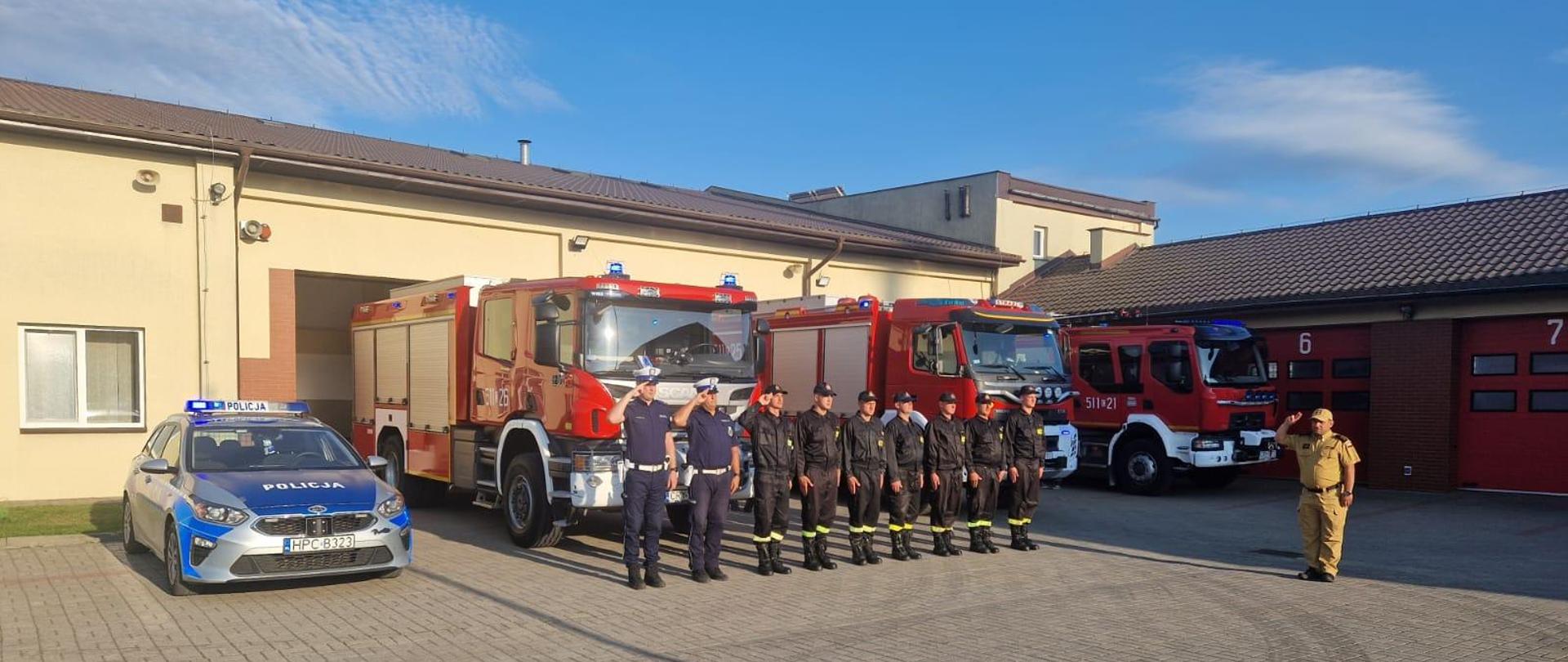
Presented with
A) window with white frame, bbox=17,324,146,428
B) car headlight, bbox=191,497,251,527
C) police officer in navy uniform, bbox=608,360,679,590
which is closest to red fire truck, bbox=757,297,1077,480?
police officer in navy uniform, bbox=608,360,679,590

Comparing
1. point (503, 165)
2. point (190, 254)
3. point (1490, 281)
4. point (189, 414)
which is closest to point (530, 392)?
point (189, 414)

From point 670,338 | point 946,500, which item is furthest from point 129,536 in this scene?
point 946,500

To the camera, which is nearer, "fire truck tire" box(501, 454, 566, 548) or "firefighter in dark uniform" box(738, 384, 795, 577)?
"firefighter in dark uniform" box(738, 384, 795, 577)

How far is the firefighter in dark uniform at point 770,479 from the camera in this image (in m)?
9.59

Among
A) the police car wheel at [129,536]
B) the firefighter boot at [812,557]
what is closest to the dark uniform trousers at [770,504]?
the firefighter boot at [812,557]

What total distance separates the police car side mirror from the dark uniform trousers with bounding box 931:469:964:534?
6.80m

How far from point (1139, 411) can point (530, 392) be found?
990 cm

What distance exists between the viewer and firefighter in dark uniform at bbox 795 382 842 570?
32.4ft

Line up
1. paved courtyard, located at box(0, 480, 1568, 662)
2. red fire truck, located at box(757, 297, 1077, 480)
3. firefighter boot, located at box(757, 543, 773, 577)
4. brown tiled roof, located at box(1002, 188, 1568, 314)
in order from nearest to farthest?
paved courtyard, located at box(0, 480, 1568, 662)
firefighter boot, located at box(757, 543, 773, 577)
red fire truck, located at box(757, 297, 1077, 480)
brown tiled roof, located at box(1002, 188, 1568, 314)

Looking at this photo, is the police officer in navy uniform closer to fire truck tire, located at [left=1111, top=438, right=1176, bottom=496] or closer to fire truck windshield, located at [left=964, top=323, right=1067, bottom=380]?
fire truck windshield, located at [left=964, top=323, right=1067, bottom=380]

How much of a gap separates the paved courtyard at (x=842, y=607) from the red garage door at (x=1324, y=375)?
6.14 metres

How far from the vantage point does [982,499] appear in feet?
35.8

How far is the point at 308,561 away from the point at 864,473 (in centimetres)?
483

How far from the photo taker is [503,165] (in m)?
21.0
